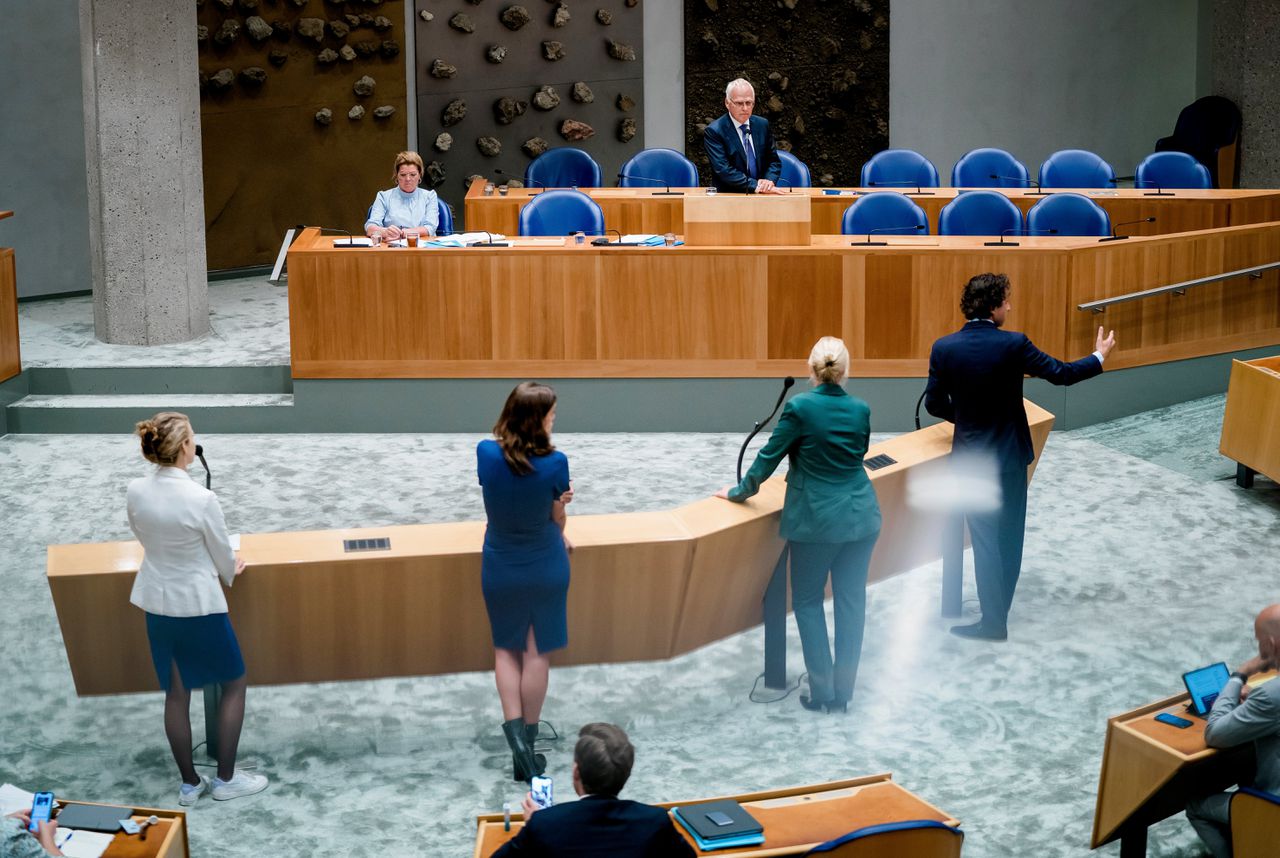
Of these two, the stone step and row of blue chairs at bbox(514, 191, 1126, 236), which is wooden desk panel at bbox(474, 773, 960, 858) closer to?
the stone step

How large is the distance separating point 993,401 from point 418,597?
6.86ft

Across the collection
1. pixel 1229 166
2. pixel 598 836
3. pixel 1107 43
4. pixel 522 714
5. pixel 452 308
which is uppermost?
pixel 1107 43

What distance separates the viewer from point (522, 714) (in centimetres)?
467

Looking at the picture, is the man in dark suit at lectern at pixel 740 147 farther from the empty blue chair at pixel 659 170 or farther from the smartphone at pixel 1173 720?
the smartphone at pixel 1173 720

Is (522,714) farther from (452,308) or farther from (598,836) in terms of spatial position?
(452,308)

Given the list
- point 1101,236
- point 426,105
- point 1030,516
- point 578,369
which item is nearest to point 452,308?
point 578,369

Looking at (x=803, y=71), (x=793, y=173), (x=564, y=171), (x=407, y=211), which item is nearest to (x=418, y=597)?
(x=407, y=211)

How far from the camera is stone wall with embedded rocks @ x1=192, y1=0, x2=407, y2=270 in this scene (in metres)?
12.0

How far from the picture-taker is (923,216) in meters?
9.38

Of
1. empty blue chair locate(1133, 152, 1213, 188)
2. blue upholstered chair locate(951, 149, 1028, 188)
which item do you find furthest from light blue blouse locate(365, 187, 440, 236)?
empty blue chair locate(1133, 152, 1213, 188)

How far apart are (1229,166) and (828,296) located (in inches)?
271

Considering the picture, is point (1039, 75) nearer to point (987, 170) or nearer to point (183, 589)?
point (987, 170)

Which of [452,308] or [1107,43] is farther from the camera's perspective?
[1107,43]

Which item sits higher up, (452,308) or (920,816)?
(452,308)
